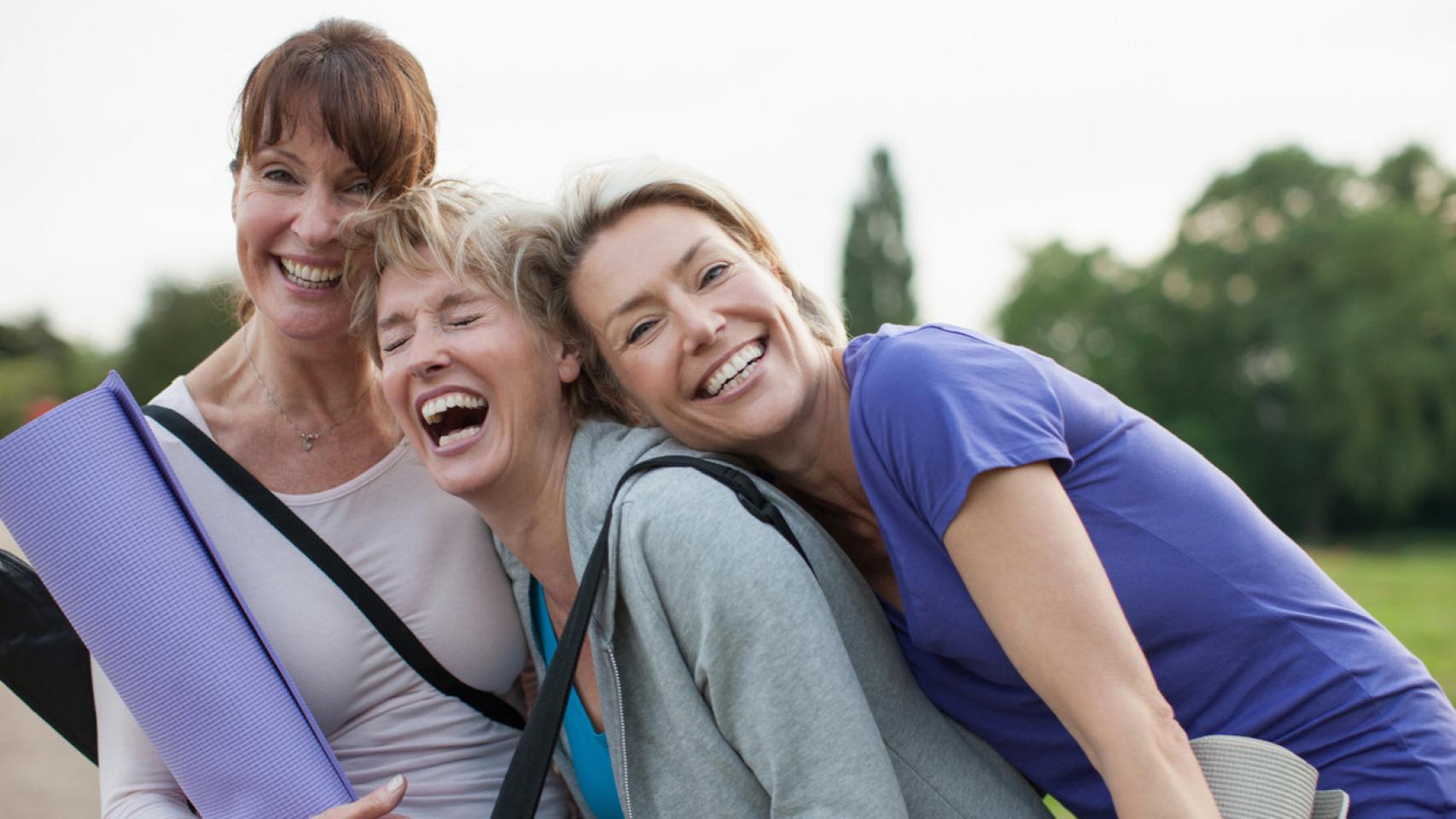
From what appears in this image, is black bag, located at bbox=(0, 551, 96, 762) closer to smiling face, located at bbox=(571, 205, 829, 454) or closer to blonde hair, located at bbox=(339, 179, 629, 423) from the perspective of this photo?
blonde hair, located at bbox=(339, 179, 629, 423)

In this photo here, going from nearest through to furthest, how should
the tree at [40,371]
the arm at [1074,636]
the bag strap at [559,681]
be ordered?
the arm at [1074,636], the bag strap at [559,681], the tree at [40,371]

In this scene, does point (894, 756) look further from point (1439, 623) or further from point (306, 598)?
point (1439, 623)

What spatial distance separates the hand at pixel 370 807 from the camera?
2.60 m

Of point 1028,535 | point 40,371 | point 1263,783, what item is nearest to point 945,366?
point 1028,535

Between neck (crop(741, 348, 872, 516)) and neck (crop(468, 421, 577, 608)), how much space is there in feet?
1.63

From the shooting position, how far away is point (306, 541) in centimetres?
303

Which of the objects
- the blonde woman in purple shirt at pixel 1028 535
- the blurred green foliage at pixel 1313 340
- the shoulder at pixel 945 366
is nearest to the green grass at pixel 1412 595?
the blonde woman in purple shirt at pixel 1028 535

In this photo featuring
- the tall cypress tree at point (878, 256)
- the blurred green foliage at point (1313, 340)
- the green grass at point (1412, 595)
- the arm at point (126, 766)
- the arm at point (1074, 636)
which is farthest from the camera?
the tall cypress tree at point (878, 256)

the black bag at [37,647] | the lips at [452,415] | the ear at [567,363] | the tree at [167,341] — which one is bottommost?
the tree at [167,341]

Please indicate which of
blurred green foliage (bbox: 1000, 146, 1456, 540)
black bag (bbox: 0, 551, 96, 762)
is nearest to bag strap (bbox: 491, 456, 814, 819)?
black bag (bbox: 0, 551, 96, 762)

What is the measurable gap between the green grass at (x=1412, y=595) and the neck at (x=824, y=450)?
1394 mm

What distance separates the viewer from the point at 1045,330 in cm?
5562

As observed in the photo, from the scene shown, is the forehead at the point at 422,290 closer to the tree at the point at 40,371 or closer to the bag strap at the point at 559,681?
the bag strap at the point at 559,681

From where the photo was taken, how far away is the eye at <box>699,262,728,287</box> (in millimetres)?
2787
